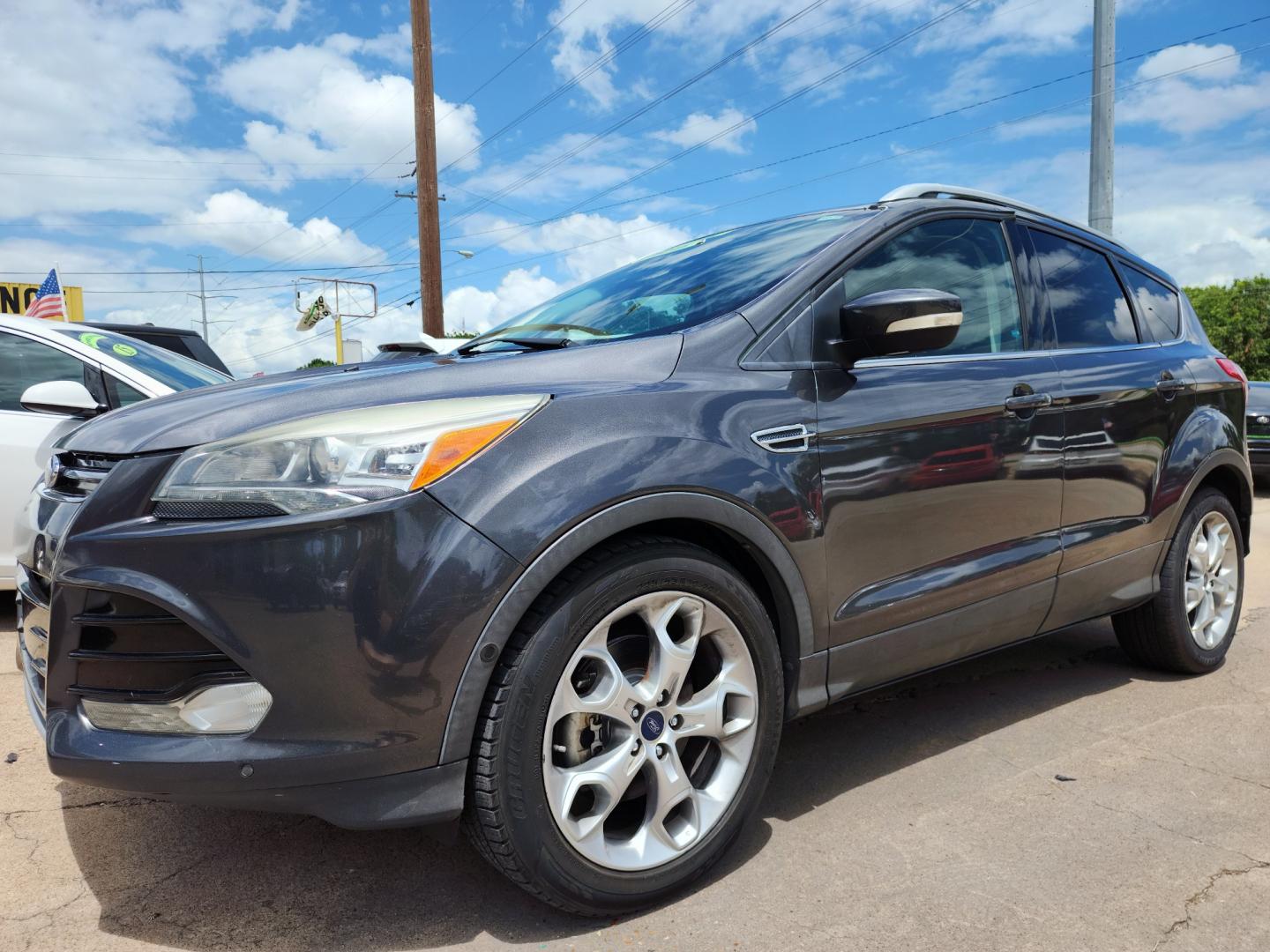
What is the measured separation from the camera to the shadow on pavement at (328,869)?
2.12 metres

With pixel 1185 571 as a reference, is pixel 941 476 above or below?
above

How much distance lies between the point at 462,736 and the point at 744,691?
2.34 feet

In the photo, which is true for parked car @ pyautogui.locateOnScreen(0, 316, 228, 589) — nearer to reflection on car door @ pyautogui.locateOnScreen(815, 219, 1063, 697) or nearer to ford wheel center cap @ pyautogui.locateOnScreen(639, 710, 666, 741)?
ford wheel center cap @ pyautogui.locateOnScreen(639, 710, 666, 741)

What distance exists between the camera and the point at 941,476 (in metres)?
2.69

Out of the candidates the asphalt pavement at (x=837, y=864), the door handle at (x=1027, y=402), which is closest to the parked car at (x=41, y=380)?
the asphalt pavement at (x=837, y=864)

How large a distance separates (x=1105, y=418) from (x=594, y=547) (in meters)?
2.05

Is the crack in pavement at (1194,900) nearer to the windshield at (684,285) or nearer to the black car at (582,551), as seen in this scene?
the black car at (582,551)

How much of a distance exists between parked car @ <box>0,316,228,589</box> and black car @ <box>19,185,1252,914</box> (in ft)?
7.64

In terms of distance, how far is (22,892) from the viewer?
7.45 ft

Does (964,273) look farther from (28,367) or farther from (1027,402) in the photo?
(28,367)

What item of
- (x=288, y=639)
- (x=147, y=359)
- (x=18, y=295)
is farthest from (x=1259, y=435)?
(x=18, y=295)

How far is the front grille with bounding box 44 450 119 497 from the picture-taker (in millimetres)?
2133

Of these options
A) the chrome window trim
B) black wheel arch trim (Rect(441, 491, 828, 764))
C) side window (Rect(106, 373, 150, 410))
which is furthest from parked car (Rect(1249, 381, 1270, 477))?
side window (Rect(106, 373, 150, 410))

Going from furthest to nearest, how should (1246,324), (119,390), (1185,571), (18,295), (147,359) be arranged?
(18,295) < (1246,324) < (147,359) < (119,390) < (1185,571)
